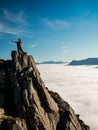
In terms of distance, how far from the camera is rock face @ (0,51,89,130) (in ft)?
202

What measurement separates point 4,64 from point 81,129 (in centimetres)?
4081

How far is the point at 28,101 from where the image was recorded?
210 feet

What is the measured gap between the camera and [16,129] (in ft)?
158

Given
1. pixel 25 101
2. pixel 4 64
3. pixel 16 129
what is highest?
pixel 4 64

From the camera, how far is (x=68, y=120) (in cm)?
7025

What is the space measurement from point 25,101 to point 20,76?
11.9m

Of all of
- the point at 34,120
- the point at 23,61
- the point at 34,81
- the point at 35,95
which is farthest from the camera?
the point at 23,61

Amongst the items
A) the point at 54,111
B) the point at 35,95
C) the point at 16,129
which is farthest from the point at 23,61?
the point at 16,129

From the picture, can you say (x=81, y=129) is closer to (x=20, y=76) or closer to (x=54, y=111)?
(x=54, y=111)

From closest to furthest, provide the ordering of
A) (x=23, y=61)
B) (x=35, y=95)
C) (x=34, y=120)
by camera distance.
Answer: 1. (x=34, y=120)
2. (x=35, y=95)
3. (x=23, y=61)

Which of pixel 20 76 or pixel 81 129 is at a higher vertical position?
pixel 20 76

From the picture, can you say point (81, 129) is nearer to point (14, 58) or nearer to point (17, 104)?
point (17, 104)

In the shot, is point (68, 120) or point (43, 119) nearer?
point (43, 119)

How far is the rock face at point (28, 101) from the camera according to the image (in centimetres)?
6150
